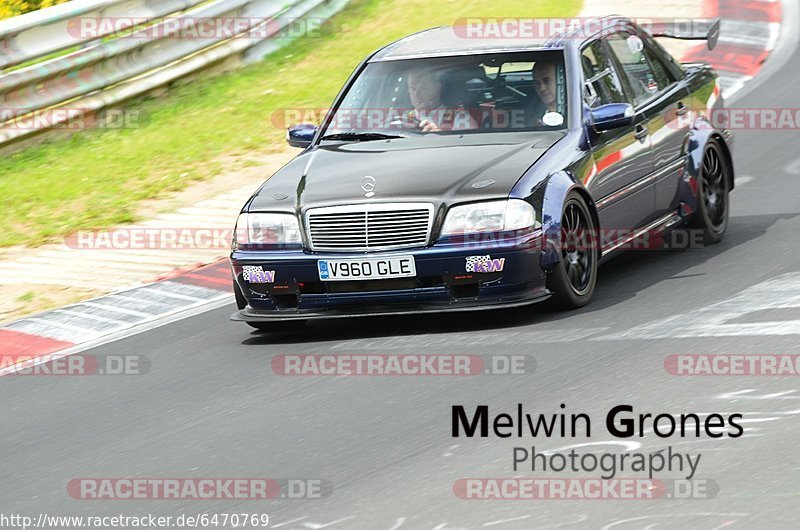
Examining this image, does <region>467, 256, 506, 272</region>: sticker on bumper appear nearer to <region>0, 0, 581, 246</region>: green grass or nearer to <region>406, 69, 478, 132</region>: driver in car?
<region>406, 69, 478, 132</region>: driver in car

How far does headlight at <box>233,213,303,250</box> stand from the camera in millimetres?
8422

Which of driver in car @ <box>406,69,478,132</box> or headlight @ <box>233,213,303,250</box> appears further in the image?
driver in car @ <box>406,69,478,132</box>

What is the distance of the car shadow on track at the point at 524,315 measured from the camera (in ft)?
27.9

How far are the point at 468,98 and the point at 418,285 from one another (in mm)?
1543

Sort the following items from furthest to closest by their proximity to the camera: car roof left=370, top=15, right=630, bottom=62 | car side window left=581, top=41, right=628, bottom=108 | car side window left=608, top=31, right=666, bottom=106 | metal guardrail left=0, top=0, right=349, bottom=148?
1. metal guardrail left=0, top=0, right=349, bottom=148
2. car side window left=608, top=31, right=666, bottom=106
3. car roof left=370, top=15, right=630, bottom=62
4. car side window left=581, top=41, right=628, bottom=108

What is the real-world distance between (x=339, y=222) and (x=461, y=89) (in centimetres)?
142

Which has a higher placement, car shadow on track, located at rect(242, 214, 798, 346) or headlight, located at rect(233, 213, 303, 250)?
headlight, located at rect(233, 213, 303, 250)

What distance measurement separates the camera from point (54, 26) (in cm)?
1527

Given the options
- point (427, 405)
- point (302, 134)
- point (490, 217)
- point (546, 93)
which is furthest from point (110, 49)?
point (427, 405)

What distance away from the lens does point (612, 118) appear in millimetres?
A: 8914

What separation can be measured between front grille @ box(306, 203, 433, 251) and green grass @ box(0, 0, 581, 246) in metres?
4.96

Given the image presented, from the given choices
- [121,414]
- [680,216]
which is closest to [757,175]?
[680,216]

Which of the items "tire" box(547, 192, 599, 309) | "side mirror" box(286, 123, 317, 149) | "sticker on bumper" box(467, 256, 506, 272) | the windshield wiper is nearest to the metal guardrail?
"side mirror" box(286, 123, 317, 149)

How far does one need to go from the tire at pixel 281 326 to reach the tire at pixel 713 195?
9.18ft
